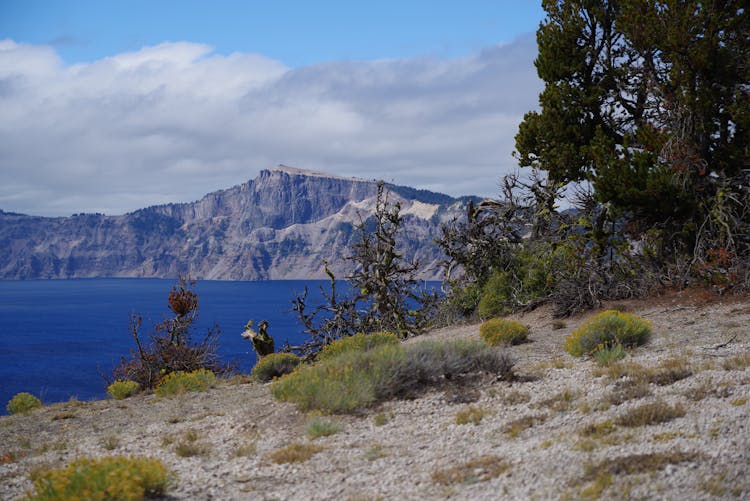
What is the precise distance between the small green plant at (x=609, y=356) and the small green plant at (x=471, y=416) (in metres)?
2.99

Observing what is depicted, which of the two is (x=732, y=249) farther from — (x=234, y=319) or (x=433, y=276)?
(x=433, y=276)

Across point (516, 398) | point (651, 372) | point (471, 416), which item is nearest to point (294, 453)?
point (471, 416)

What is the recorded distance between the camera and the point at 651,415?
6.96 metres

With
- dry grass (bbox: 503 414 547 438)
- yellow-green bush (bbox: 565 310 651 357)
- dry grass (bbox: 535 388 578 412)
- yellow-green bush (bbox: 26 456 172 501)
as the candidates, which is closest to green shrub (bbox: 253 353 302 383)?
yellow-green bush (bbox: 565 310 651 357)

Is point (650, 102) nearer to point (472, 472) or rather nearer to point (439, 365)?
point (439, 365)

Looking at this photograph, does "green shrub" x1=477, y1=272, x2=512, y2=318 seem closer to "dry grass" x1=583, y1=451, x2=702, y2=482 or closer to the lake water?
the lake water

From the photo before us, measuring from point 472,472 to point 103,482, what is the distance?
3723mm

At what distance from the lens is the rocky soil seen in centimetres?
558

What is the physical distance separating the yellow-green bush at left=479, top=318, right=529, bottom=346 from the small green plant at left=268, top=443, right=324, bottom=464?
25.7 feet

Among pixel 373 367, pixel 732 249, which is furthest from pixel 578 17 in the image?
→ pixel 373 367

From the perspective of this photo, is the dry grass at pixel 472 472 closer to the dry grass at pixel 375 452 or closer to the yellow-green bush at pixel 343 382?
the dry grass at pixel 375 452

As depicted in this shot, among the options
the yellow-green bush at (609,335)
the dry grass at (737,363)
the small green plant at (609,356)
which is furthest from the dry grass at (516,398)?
the yellow-green bush at (609,335)

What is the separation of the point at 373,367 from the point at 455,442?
3097 mm

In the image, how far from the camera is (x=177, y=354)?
64.7 feet
